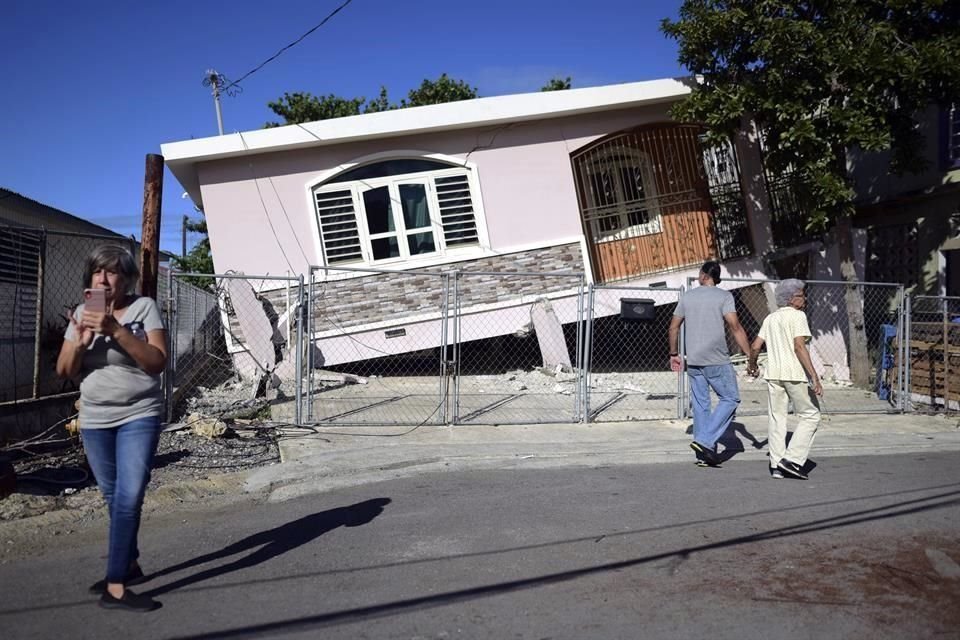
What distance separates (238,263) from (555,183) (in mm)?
5118

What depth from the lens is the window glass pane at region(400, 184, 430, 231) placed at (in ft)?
42.5

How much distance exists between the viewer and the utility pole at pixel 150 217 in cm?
678

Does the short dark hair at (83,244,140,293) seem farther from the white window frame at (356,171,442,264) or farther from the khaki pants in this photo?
the white window frame at (356,171,442,264)

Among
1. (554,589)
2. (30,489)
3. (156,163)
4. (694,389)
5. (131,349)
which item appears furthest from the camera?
(694,389)

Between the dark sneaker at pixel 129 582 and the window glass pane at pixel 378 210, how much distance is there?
9127 mm

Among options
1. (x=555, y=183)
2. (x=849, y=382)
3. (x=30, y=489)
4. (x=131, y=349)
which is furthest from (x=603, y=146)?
(x=131, y=349)

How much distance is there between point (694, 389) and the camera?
7332 mm

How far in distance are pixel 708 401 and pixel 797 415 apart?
789 mm

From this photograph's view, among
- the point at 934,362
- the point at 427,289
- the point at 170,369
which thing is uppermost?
the point at 427,289

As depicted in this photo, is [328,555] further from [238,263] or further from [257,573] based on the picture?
[238,263]

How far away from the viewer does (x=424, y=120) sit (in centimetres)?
1233

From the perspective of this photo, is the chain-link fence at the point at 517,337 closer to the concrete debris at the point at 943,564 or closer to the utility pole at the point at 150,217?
the utility pole at the point at 150,217

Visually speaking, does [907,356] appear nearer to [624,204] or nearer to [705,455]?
[705,455]

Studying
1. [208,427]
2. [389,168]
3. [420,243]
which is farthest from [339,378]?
[208,427]
